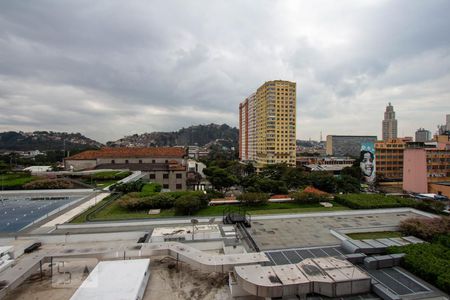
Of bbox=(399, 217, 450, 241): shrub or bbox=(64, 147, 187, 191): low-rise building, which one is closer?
bbox=(399, 217, 450, 241): shrub

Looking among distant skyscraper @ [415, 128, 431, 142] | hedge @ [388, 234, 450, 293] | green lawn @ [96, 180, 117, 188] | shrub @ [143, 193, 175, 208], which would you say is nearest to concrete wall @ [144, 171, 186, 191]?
green lawn @ [96, 180, 117, 188]

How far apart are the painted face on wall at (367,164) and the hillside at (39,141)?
5338 inches

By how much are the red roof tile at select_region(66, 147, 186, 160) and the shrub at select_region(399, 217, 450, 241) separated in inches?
1456

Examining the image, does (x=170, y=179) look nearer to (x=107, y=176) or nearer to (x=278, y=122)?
(x=107, y=176)

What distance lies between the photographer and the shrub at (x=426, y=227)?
14.0 metres

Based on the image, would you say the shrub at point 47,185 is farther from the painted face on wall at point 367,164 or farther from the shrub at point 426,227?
the painted face on wall at point 367,164

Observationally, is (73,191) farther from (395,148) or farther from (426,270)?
(395,148)

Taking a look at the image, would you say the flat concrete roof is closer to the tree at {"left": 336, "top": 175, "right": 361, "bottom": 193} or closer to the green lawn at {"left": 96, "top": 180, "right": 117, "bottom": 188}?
the green lawn at {"left": 96, "top": 180, "right": 117, "bottom": 188}

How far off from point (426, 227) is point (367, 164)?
130 ft

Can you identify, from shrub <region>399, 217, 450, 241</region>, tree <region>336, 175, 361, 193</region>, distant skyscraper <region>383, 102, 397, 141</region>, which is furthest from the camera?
distant skyscraper <region>383, 102, 397, 141</region>

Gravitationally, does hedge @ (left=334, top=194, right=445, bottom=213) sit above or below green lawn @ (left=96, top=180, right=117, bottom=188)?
below

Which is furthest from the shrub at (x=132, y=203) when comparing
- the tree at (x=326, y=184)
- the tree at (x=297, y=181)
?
the tree at (x=326, y=184)

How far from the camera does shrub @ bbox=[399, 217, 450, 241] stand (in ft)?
45.8

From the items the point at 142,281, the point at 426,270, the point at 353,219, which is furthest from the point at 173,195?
the point at 426,270
